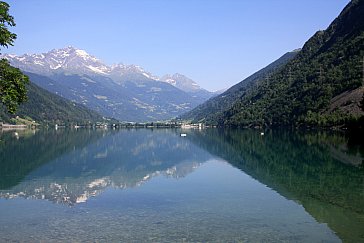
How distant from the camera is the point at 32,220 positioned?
35.3 m

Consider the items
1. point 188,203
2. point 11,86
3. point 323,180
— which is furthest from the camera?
point 323,180

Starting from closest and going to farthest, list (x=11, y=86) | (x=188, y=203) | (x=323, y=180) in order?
(x=11, y=86)
(x=188, y=203)
(x=323, y=180)

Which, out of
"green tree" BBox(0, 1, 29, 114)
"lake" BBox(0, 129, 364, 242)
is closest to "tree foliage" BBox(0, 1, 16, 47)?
"green tree" BBox(0, 1, 29, 114)

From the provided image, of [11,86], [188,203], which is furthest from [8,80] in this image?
[188,203]

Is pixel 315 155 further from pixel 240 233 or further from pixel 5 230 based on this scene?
pixel 5 230

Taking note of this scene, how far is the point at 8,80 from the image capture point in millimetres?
20406

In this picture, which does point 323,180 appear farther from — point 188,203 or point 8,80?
point 8,80

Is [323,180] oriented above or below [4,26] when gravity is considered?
below

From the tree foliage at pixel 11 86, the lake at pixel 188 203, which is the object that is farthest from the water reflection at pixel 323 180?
the tree foliage at pixel 11 86

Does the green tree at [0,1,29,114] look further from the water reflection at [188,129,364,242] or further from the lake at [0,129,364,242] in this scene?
the water reflection at [188,129,364,242]

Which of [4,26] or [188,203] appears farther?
[188,203]

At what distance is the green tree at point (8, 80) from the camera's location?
66.0 feet

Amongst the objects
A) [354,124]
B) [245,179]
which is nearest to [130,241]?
[245,179]

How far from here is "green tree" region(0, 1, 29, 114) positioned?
20.1m
